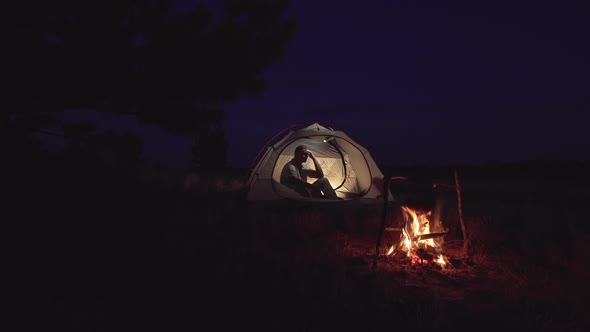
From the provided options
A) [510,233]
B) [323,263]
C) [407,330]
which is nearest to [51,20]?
[323,263]

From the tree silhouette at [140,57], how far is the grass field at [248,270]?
1.20 m

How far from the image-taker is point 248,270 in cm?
296

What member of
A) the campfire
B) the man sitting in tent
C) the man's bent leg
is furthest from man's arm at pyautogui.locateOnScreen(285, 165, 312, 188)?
the campfire

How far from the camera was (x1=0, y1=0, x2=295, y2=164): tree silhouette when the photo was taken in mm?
4836

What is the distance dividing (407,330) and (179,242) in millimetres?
2378

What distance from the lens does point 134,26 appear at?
5.44 m

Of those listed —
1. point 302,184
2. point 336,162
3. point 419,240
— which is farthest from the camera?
point 336,162

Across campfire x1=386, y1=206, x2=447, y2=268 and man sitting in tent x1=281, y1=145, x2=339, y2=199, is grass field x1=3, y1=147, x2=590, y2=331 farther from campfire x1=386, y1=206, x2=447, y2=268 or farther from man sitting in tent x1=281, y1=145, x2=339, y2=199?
man sitting in tent x1=281, y1=145, x2=339, y2=199

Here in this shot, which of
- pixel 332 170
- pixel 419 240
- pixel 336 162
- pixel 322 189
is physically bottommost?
pixel 419 240

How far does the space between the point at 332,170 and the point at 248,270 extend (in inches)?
236

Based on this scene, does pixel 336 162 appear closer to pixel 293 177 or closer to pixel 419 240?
pixel 293 177

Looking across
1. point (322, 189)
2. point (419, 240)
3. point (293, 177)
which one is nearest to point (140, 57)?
point (293, 177)

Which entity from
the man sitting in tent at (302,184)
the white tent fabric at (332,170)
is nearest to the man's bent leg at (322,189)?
the man sitting in tent at (302,184)

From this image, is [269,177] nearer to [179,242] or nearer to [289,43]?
[289,43]
